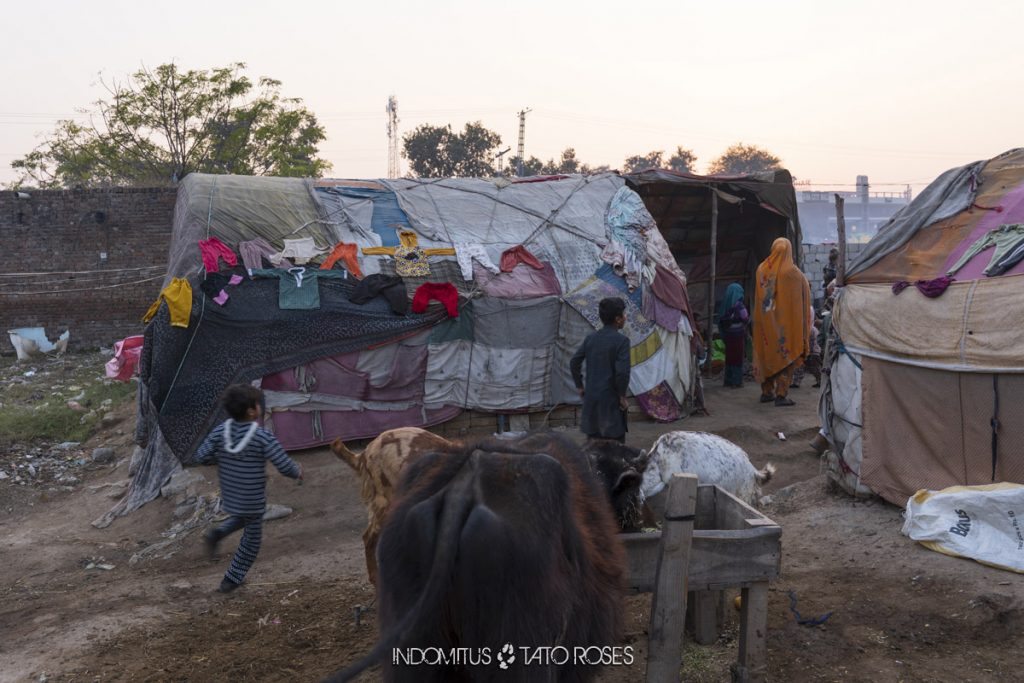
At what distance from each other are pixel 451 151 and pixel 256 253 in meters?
28.7

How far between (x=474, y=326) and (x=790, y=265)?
460 centimetres

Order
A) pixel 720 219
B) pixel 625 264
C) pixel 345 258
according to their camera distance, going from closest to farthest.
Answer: pixel 345 258
pixel 625 264
pixel 720 219

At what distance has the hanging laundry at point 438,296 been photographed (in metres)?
8.69

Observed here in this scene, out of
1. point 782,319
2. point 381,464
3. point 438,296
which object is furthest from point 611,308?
point 782,319

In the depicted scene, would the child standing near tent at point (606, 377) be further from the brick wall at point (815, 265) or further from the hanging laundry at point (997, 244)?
the brick wall at point (815, 265)

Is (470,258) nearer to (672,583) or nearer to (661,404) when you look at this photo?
(661,404)

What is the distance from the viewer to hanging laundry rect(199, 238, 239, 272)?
8070 mm

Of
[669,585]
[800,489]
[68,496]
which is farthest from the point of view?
[68,496]

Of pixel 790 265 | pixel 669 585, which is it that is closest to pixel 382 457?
pixel 669 585

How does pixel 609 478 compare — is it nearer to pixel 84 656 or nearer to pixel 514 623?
pixel 514 623

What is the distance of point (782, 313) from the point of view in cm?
1045

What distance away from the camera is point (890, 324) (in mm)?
6160

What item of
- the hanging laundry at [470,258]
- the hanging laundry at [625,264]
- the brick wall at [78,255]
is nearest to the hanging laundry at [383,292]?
the hanging laundry at [470,258]

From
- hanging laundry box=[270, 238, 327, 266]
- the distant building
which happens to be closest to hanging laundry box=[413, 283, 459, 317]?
hanging laundry box=[270, 238, 327, 266]
